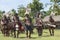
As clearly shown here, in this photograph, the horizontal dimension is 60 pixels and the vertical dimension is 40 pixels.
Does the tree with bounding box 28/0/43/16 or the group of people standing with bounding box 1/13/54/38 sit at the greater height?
the tree with bounding box 28/0/43/16

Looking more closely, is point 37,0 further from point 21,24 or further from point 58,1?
point 21,24

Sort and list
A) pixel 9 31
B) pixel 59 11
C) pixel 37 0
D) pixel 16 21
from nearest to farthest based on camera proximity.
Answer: pixel 16 21
pixel 9 31
pixel 59 11
pixel 37 0

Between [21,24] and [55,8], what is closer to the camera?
[21,24]

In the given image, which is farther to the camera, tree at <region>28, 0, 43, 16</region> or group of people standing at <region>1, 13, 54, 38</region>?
tree at <region>28, 0, 43, 16</region>

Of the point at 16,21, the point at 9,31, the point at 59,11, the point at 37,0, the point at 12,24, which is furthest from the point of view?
the point at 37,0

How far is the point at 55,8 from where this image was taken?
85.4m

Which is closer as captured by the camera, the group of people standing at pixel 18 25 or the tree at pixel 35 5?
the group of people standing at pixel 18 25

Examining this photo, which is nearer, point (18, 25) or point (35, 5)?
point (18, 25)

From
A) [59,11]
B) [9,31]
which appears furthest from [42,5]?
[9,31]

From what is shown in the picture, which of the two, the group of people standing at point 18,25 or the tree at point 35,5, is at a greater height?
the tree at point 35,5

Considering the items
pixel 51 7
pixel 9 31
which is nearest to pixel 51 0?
pixel 51 7

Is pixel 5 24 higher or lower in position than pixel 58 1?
lower

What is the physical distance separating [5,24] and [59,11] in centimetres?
6341

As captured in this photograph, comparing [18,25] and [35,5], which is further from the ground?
[35,5]
